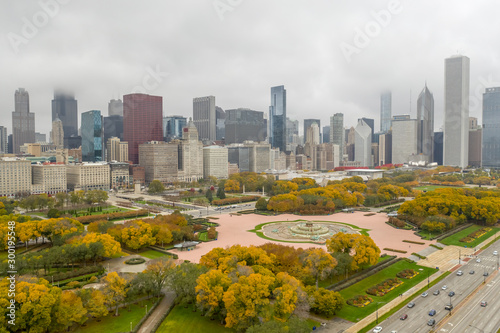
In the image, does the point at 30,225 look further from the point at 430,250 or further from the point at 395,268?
the point at 430,250

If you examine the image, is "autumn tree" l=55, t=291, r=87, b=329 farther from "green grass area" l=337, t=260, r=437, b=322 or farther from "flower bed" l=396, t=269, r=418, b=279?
"flower bed" l=396, t=269, r=418, b=279

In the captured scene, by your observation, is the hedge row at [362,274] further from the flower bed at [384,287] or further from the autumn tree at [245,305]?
the autumn tree at [245,305]

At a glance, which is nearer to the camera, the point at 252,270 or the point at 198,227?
the point at 252,270

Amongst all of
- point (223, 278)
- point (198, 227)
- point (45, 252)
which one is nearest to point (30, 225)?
point (45, 252)

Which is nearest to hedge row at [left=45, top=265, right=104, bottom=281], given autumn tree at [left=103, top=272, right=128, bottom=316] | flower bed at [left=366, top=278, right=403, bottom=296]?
autumn tree at [left=103, top=272, right=128, bottom=316]

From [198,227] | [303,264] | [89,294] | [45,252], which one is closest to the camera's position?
[89,294]

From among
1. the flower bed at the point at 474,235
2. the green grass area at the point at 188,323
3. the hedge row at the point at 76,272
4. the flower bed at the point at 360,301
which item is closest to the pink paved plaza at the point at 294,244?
the flower bed at the point at 474,235
